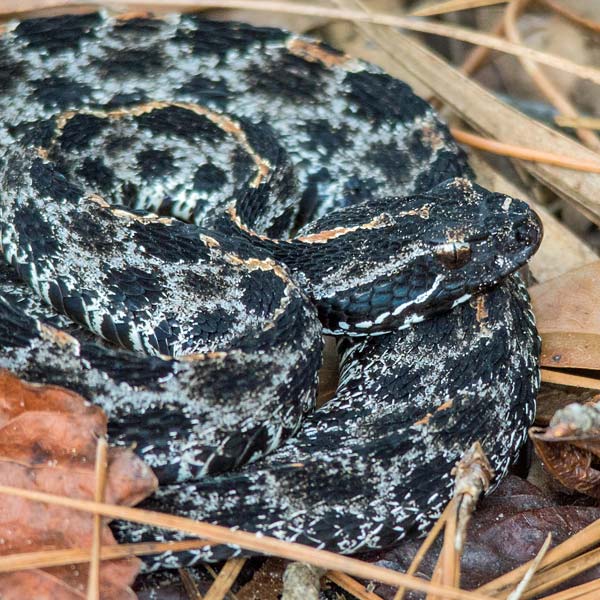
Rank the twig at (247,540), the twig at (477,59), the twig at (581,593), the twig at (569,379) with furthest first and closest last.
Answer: the twig at (477,59)
the twig at (569,379)
the twig at (581,593)
the twig at (247,540)

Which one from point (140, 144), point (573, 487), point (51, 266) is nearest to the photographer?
point (573, 487)

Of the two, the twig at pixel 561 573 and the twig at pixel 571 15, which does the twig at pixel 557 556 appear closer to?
the twig at pixel 561 573

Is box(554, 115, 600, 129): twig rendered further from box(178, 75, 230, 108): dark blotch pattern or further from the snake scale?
box(178, 75, 230, 108): dark blotch pattern

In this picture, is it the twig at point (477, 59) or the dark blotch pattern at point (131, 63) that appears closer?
the dark blotch pattern at point (131, 63)

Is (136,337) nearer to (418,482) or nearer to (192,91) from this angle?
(418,482)

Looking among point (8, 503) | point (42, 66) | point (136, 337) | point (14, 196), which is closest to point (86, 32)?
point (42, 66)

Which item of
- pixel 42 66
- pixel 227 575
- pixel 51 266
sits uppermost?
pixel 42 66

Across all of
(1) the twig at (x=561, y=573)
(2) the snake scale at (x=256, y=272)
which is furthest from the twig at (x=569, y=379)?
(1) the twig at (x=561, y=573)

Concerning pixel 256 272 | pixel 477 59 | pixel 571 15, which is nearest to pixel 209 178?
pixel 256 272

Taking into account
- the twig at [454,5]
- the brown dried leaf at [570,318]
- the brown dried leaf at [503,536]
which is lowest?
the brown dried leaf at [503,536]
